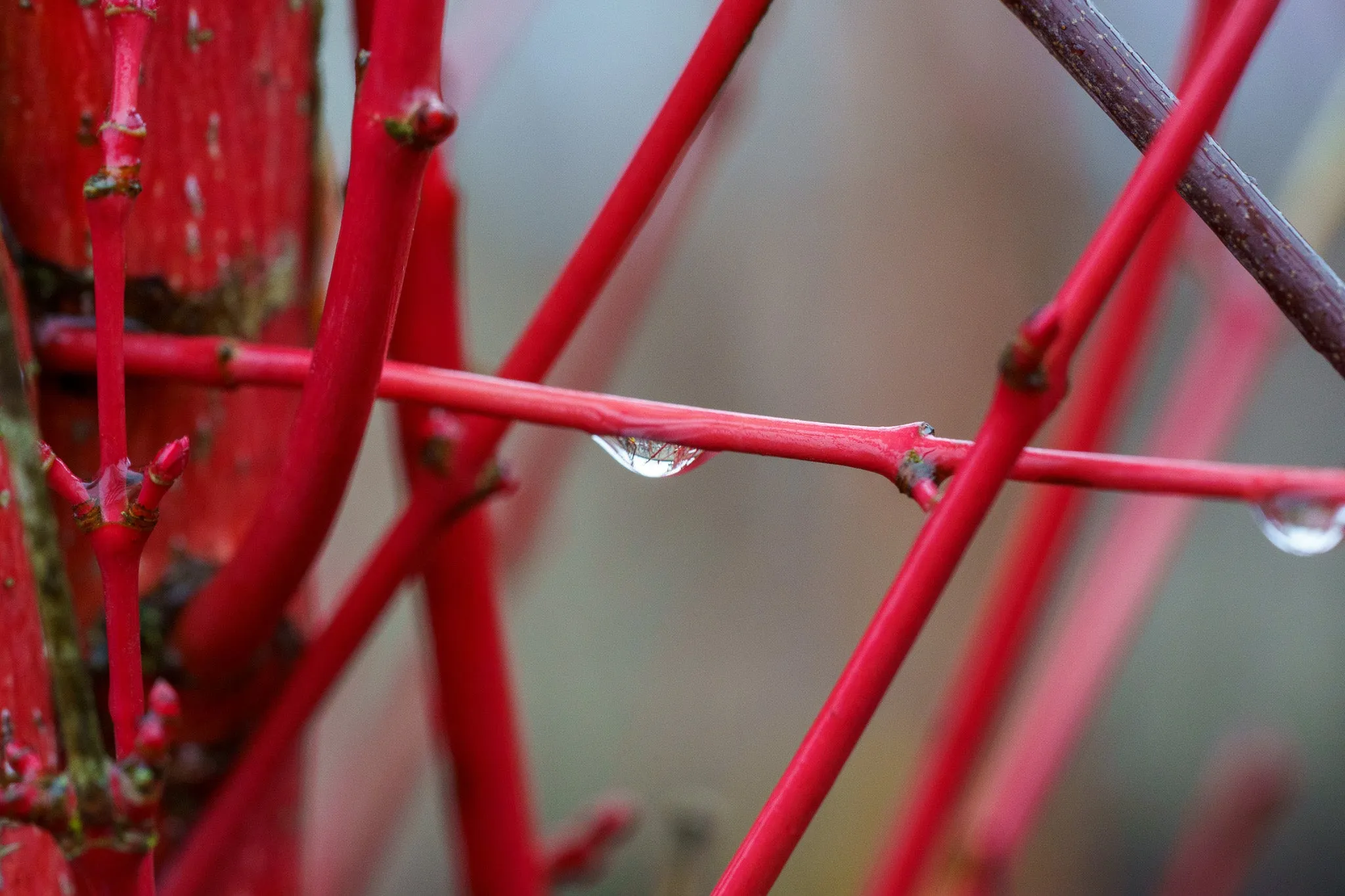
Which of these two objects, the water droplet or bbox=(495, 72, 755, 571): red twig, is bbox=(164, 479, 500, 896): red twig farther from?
bbox=(495, 72, 755, 571): red twig

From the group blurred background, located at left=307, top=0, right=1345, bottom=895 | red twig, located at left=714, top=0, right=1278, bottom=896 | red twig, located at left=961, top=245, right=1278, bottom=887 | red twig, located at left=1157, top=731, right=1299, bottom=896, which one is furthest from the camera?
blurred background, located at left=307, top=0, right=1345, bottom=895

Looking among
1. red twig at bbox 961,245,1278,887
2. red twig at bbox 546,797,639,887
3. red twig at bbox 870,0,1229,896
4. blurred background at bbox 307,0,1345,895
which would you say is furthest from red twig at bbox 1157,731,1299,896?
blurred background at bbox 307,0,1345,895

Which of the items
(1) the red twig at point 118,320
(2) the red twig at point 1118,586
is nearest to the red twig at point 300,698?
(1) the red twig at point 118,320

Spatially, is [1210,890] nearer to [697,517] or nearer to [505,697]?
[505,697]

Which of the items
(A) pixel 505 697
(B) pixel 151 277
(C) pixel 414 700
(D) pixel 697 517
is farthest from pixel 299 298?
(D) pixel 697 517

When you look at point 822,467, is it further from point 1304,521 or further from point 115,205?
point 115,205

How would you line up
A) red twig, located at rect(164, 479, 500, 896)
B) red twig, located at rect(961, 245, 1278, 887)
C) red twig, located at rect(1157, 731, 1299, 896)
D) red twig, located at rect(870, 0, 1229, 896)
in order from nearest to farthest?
red twig, located at rect(164, 479, 500, 896)
red twig, located at rect(870, 0, 1229, 896)
red twig, located at rect(961, 245, 1278, 887)
red twig, located at rect(1157, 731, 1299, 896)

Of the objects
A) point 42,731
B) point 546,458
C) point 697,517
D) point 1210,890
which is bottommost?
point 42,731
